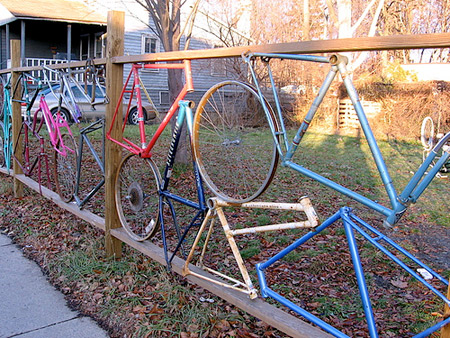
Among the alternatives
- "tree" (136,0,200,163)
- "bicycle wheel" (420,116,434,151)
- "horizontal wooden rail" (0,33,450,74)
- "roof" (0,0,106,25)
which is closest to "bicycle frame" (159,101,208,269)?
"horizontal wooden rail" (0,33,450,74)

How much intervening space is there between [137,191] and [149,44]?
1912 centimetres

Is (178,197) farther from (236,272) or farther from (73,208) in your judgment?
(73,208)

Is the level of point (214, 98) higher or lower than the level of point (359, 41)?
lower

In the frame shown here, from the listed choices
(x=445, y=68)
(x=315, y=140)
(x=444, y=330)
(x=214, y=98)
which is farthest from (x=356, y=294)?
(x=445, y=68)

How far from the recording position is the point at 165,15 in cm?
654

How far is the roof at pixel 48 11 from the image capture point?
18000 mm

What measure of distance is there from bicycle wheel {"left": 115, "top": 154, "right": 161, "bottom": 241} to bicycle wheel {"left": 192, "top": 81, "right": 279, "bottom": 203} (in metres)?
0.67

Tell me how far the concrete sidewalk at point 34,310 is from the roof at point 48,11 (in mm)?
14981

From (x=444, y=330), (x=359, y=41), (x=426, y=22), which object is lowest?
(x=444, y=330)

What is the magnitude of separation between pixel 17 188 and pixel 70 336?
12.3 ft

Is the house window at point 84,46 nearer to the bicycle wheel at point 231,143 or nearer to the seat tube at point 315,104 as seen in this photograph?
the bicycle wheel at point 231,143

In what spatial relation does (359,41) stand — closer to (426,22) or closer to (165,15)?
(165,15)

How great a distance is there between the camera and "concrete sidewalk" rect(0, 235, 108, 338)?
3.11 meters

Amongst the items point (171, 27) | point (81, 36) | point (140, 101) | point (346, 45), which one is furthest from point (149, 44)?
point (346, 45)
